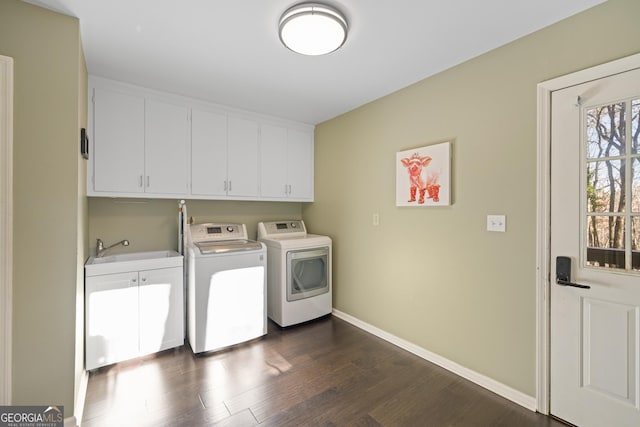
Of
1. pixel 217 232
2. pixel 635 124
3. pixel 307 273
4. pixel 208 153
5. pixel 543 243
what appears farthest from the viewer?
pixel 307 273

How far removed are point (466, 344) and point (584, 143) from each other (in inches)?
61.5

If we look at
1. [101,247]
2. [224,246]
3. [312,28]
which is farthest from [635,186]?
[101,247]

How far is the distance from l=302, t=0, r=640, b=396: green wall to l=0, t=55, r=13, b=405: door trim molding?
2626mm

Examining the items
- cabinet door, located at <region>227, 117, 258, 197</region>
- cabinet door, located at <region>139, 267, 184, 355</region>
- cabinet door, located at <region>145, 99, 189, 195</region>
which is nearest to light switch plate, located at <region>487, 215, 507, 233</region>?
cabinet door, located at <region>227, 117, 258, 197</region>

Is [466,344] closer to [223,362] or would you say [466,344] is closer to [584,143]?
[584,143]

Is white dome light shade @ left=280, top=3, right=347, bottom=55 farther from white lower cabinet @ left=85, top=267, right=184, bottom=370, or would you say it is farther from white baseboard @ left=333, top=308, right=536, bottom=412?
white baseboard @ left=333, top=308, right=536, bottom=412

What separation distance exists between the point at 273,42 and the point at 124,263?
80.2 inches

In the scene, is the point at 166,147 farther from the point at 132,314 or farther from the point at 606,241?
the point at 606,241

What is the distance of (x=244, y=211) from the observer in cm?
345

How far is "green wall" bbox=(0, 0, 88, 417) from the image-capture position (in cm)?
152

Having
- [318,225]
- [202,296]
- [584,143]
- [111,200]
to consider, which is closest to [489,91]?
Result: [584,143]

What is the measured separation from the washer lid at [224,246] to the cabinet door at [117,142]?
2.52 feet

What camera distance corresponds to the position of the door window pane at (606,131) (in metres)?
1.49

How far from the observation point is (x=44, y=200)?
62.2 inches
